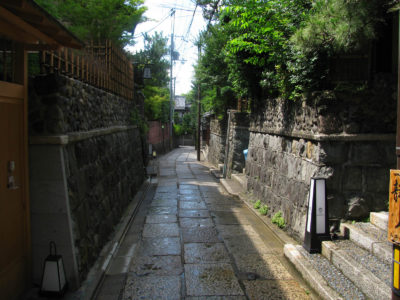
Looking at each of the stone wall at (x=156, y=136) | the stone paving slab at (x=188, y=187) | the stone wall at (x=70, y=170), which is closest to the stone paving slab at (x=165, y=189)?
the stone paving slab at (x=188, y=187)

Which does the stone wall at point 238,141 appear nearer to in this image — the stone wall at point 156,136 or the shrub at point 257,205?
the shrub at point 257,205

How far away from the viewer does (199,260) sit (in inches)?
196

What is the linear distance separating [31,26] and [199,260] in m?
3.62

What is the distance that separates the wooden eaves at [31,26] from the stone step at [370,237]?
405 cm

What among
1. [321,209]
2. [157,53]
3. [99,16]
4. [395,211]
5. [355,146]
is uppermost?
[157,53]

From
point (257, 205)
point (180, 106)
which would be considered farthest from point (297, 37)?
point (180, 106)

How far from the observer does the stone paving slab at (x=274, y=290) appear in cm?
392

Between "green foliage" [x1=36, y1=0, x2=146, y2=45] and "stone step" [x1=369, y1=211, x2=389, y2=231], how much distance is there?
8.96 meters

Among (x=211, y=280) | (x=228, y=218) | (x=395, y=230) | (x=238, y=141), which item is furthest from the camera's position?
(x=238, y=141)

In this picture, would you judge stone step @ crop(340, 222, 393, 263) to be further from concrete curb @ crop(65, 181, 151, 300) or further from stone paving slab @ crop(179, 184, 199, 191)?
stone paving slab @ crop(179, 184, 199, 191)

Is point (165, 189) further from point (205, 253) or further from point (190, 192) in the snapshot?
point (205, 253)

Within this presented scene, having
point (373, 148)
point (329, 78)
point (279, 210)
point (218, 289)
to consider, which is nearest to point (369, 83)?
point (329, 78)

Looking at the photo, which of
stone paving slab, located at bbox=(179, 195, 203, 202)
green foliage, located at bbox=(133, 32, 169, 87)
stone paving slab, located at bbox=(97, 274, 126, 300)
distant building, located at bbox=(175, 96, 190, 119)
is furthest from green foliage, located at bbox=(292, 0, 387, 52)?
distant building, located at bbox=(175, 96, 190, 119)

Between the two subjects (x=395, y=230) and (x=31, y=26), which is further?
(x=31, y=26)
